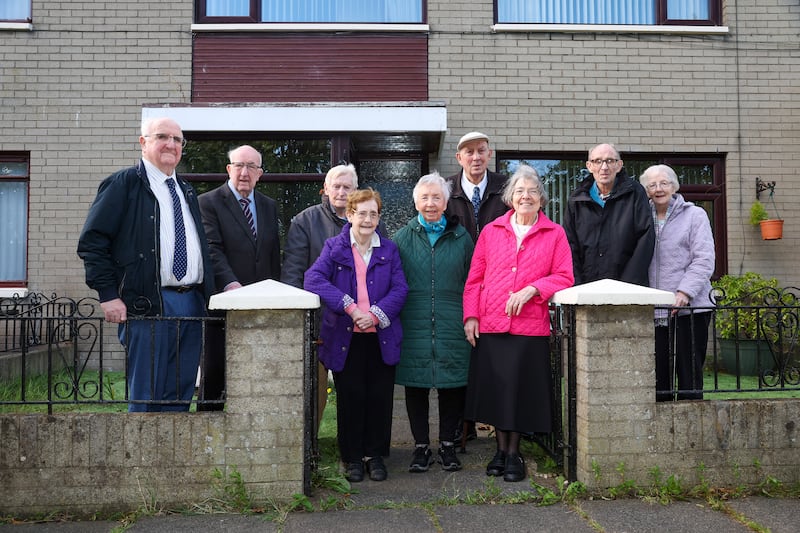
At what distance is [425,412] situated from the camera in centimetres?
426

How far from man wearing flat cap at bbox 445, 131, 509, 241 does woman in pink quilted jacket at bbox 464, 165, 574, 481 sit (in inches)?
21.5

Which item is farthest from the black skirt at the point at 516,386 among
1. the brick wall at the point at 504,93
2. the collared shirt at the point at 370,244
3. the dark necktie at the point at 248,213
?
the brick wall at the point at 504,93

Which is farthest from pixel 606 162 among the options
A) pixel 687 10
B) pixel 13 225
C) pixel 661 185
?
pixel 13 225

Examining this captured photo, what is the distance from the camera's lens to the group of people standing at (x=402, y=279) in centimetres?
375

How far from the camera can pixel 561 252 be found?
4.05 m

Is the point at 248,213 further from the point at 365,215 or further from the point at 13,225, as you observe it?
the point at 13,225

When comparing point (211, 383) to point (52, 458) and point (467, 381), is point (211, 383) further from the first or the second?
point (467, 381)

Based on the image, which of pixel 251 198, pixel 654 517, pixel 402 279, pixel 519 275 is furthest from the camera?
pixel 251 198

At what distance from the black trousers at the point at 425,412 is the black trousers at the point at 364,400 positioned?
0.17 m

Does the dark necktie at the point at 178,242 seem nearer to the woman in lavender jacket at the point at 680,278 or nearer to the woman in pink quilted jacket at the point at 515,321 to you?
the woman in pink quilted jacket at the point at 515,321

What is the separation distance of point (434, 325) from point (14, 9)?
707 cm

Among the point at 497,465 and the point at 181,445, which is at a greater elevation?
the point at 181,445

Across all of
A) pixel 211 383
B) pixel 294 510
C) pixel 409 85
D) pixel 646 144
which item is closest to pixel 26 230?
pixel 409 85

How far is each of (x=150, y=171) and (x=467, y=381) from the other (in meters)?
2.18
